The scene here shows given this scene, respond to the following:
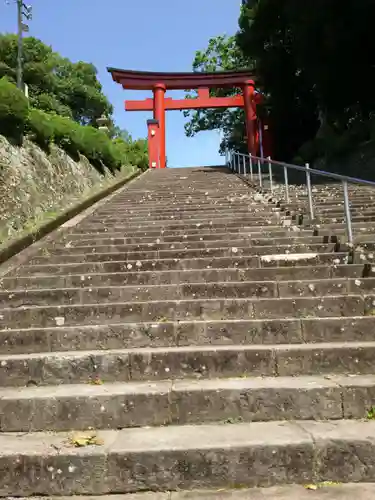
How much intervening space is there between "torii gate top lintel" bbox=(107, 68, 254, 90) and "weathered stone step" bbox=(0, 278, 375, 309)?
19.9 m

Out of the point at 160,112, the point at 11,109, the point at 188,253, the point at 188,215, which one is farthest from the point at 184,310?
the point at 160,112

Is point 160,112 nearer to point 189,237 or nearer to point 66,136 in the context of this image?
point 66,136

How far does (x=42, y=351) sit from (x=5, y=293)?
1030mm

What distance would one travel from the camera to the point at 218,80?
22828mm

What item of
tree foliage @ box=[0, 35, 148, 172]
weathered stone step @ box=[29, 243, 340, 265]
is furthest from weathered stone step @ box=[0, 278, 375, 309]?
tree foliage @ box=[0, 35, 148, 172]

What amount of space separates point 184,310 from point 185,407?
3.76ft

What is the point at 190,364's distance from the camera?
2.98m

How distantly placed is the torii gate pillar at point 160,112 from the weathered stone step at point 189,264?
16928 millimetres

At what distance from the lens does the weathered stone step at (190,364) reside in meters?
2.97

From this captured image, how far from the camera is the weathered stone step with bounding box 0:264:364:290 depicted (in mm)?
4316

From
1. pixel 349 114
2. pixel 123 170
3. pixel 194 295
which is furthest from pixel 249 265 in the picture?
pixel 349 114

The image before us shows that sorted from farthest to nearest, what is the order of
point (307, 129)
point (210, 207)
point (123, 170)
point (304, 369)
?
point (307, 129), point (123, 170), point (210, 207), point (304, 369)

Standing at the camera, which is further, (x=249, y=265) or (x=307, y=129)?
(x=307, y=129)

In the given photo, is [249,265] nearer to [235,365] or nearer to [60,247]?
[235,365]
